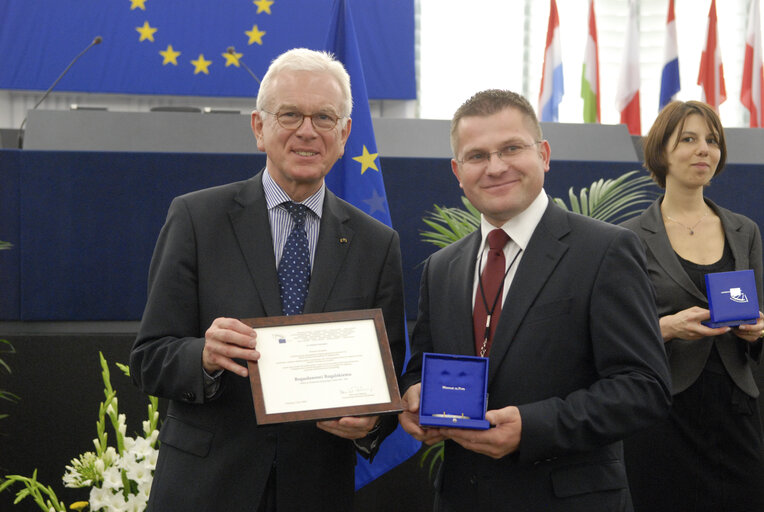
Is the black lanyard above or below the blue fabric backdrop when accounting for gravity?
below

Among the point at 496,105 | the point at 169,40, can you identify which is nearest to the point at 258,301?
the point at 496,105

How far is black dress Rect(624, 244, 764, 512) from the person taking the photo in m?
2.67

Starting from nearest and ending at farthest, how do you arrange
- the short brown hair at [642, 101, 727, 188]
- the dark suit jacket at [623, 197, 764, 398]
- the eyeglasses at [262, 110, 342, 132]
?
1. the eyeglasses at [262, 110, 342, 132]
2. the dark suit jacket at [623, 197, 764, 398]
3. the short brown hair at [642, 101, 727, 188]

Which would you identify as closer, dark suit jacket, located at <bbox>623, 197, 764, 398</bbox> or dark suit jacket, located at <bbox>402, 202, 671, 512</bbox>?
dark suit jacket, located at <bbox>402, 202, 671, 512</bbox>

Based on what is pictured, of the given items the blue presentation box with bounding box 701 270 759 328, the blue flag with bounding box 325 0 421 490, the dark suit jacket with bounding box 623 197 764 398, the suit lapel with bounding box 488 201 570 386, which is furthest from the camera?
the blue flag with bounding box 325 0 421 490

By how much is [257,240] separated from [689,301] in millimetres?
1586

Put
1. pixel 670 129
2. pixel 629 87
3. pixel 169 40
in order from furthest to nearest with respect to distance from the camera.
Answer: pixel 169 40 < pixel 629 87 < pixel 670 129

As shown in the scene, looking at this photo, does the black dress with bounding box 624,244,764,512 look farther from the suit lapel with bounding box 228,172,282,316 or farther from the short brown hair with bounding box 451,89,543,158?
the suit lapel with bounding box 228,172,282,316

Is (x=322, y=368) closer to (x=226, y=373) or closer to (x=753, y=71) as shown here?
(x=226, y=373)

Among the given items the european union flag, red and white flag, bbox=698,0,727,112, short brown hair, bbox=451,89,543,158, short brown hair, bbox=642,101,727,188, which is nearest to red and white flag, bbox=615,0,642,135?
red and white flag, bbox=698,0,727,112

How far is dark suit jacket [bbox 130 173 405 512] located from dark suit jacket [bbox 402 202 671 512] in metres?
0.32

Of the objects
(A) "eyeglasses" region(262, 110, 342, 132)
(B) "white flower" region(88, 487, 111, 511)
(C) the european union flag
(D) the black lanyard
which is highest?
(C) the european union flag

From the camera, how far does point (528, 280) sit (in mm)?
1748

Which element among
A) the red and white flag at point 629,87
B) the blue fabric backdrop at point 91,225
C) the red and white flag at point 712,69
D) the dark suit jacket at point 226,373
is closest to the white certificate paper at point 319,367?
the dark suit jacket at point 226,373
